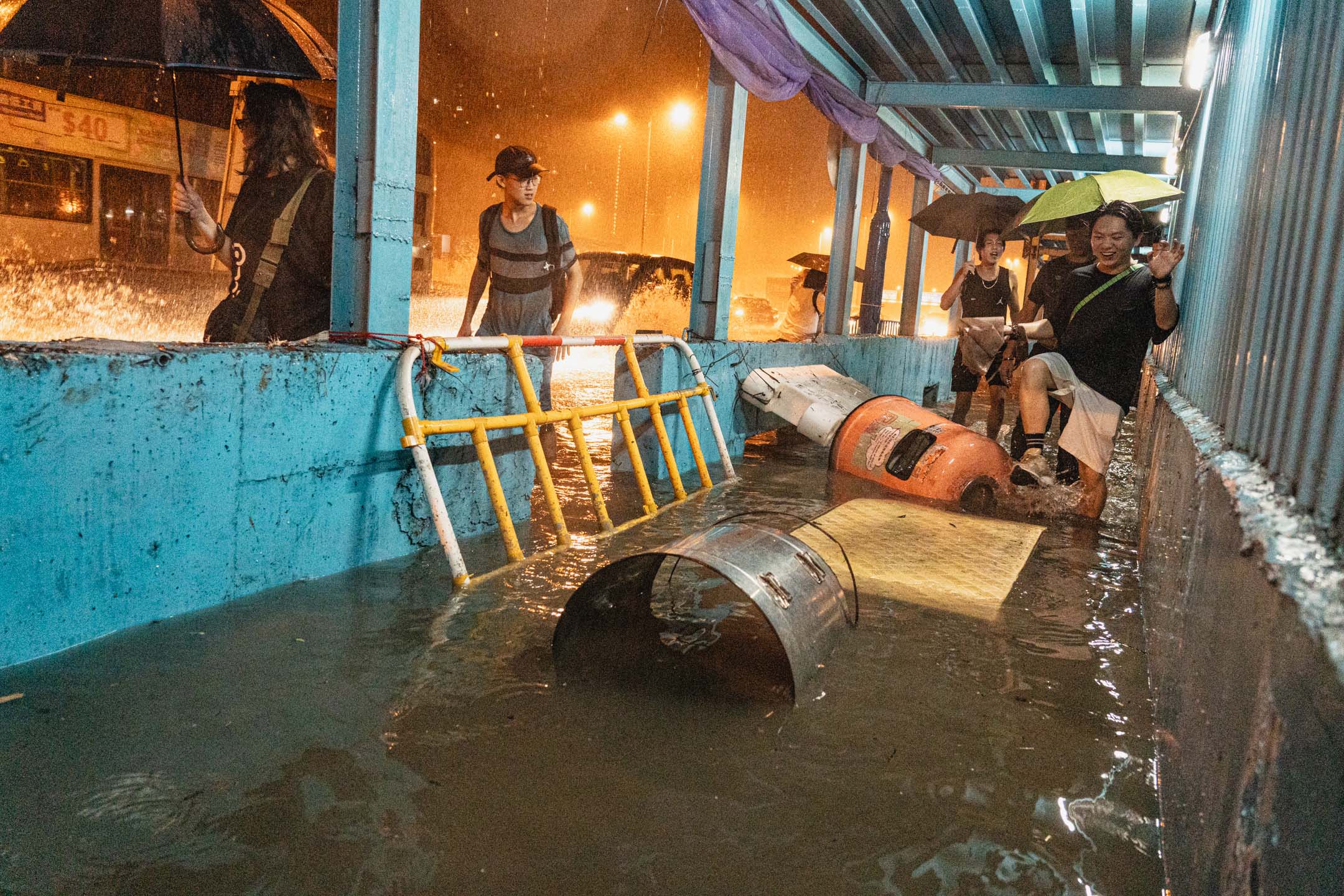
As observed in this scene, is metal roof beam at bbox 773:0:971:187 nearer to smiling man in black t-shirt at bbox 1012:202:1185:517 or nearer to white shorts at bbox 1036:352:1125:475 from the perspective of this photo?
smiling man in black t-shirt at bbox 1012:202:1185:517

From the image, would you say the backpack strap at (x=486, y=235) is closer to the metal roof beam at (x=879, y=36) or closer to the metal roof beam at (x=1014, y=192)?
the metal roof beam at (x=879, y=36)

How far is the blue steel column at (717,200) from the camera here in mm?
7332

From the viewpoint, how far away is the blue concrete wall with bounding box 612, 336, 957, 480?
21.1 feet

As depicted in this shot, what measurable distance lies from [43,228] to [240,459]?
1273 cm

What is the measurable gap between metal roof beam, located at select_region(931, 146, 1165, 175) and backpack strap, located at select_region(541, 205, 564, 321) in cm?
974

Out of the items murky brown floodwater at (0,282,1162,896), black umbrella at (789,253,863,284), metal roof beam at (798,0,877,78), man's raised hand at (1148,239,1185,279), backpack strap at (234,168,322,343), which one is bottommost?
murky brown floodwater at (0,282,1162,896)

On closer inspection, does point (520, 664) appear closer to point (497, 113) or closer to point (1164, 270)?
point (1164, 270)

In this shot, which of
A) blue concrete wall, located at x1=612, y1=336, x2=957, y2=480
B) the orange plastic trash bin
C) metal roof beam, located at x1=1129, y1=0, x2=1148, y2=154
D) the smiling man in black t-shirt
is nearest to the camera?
the smiling man in black t-shirt

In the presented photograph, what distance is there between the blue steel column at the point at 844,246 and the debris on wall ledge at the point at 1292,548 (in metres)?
9.06

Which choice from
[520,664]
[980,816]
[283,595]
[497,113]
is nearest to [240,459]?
[283,595]

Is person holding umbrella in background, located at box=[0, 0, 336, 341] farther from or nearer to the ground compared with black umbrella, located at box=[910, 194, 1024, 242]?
nearer to the ground

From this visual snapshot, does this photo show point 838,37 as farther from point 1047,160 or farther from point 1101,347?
point 1047,160

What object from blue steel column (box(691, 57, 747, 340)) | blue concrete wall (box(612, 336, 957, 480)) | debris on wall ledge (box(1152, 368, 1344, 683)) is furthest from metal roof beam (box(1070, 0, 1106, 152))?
debris on wall ledge (box(1152, 368, 1344, 683))

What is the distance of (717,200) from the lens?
7.45 metres
